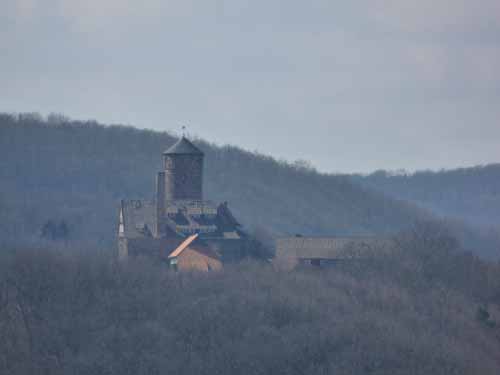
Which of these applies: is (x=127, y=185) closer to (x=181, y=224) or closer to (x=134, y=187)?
(x=134, y=187)

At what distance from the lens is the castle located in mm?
47969

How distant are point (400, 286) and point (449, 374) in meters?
10.1

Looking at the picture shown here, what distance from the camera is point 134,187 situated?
9212cm

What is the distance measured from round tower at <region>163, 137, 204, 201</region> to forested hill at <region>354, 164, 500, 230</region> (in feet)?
283

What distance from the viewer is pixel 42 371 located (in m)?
36.8

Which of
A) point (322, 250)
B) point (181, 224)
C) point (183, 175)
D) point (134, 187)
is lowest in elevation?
point (322, 250)

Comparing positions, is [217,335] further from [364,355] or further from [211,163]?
[211,163]

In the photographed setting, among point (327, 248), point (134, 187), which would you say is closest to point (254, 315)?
point (327, 248)

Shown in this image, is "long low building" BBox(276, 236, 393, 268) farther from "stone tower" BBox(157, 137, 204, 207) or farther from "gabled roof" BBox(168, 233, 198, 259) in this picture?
"stone tower" BBox(157, 137, 204, 207)

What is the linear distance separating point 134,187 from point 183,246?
147 ft

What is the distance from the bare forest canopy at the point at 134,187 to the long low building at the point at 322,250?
20.2 metres

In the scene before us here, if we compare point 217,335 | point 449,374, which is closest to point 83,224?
point 217,335

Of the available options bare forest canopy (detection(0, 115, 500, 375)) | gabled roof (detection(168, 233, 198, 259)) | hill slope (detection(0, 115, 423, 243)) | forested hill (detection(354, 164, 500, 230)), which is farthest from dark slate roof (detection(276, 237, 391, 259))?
forested hill (detection(354, 164, 500, 230))

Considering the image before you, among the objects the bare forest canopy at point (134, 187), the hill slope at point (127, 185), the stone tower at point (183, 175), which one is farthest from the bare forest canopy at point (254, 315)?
the hill slope at point (127, 185)
